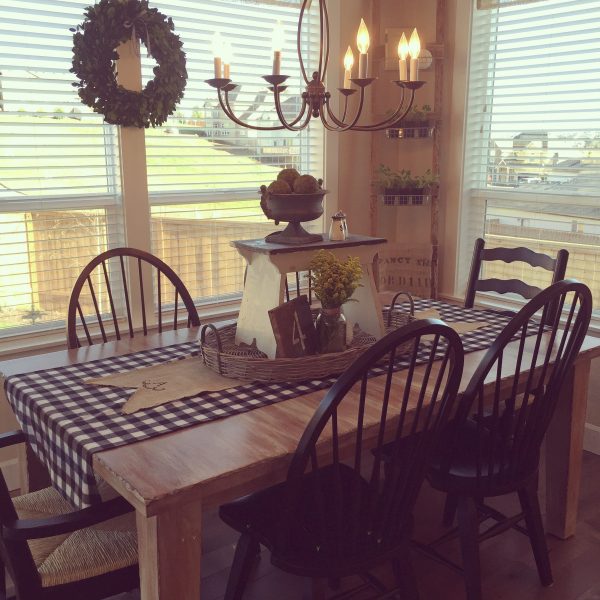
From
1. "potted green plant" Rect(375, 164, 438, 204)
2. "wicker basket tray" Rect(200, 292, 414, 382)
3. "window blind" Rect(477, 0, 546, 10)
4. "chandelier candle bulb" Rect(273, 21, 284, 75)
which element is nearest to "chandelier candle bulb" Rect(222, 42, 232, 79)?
"chandelier candle bulb" Rect(273, 21, 284, 75)

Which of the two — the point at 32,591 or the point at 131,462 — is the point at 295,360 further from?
the point at 32,591

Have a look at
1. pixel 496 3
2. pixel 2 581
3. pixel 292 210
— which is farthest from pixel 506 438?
pixel 496 3

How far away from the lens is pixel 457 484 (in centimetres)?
186

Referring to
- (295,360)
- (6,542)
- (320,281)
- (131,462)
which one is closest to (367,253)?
(320,281)

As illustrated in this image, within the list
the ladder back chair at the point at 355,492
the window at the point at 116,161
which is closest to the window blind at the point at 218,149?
the window at the point at 116,161

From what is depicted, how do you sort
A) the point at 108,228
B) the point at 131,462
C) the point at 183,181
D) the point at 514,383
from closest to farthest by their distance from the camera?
the point at 131,462 < the point at 514,383 < the point at 108,228 < the point at 183,181

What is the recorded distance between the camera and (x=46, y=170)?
2771 mm

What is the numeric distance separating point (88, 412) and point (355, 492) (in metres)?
0.68

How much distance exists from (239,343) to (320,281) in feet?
1.20

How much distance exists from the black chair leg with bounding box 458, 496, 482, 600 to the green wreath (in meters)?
2.00

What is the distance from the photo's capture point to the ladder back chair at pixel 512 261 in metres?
2.52

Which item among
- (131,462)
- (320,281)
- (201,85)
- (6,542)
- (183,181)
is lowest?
(6,542)

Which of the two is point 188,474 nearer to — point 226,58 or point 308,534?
point 308,534

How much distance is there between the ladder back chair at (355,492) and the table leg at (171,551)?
211 mm
